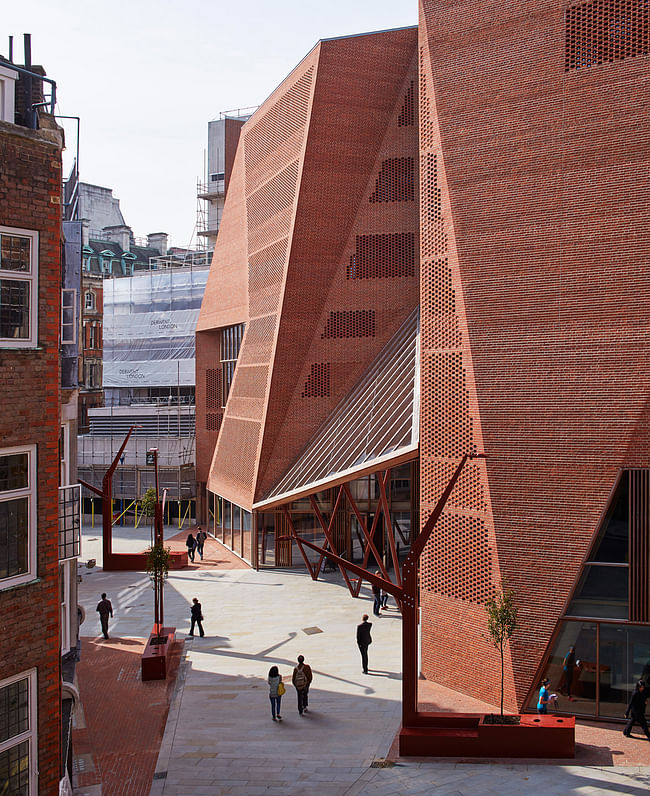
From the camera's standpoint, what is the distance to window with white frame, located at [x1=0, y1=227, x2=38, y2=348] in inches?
320

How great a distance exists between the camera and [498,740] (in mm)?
13555

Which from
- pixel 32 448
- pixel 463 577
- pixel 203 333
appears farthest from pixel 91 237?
pixel 32 448

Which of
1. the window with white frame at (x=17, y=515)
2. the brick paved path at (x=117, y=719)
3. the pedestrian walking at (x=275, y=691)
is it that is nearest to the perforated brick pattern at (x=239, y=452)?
the brick paved path at (x=117, y=719)

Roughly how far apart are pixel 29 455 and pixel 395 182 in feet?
69.9

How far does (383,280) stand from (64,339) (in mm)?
17019

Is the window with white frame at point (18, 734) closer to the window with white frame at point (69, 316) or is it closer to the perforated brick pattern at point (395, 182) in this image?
the window with white frame at point (69, 316)

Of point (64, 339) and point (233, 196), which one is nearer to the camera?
point (64, 339)

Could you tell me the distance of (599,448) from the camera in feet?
50.0

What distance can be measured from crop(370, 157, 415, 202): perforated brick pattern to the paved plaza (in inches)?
493

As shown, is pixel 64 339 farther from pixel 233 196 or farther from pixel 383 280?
pixel 233 196

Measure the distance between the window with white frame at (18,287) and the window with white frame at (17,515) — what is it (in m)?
1.10

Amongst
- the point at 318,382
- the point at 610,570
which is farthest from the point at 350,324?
the point at 610,570

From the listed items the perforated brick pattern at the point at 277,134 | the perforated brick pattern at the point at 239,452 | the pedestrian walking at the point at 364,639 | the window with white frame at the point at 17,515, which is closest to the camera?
the window with white frame at the point at 17,515

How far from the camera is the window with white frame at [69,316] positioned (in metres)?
11.9
